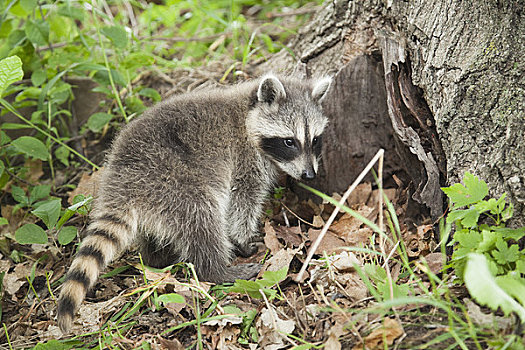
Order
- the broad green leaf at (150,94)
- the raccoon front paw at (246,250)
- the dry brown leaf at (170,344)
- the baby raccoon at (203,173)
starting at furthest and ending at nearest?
the broad green leaf at (150,94) → the raccoon front paw at (246,250) → the baby raccoon at (203,173) → the dry brown leaf at (170,344)

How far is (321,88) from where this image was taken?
4211 mm

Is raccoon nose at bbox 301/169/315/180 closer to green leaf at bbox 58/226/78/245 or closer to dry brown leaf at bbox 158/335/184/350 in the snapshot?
dry brown leaf at bbox 158/335/184/350

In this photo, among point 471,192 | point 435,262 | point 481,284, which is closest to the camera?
point 481,284

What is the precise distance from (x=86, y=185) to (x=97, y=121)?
2.01 ft

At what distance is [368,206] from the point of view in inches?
173

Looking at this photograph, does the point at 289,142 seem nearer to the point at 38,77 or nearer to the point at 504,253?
the point at 504,253

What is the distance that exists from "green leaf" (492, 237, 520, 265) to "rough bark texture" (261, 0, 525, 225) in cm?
37

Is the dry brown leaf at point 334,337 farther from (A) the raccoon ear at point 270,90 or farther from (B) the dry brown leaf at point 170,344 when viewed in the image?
(A) the raccoon ear at point 270,90

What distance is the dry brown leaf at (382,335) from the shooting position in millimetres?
2584

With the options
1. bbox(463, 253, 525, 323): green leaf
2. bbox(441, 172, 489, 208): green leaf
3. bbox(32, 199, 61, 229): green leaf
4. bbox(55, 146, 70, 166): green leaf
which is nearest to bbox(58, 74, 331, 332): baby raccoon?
bbox(32, 199, 61, 229): green leaf

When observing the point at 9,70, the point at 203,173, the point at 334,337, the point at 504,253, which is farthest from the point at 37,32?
the point at 504,253

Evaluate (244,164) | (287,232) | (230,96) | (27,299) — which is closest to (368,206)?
(287,232)

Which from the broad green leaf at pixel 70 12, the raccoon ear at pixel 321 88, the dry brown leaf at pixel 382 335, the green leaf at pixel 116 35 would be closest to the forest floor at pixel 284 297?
the dry brown leaf at pixel 382 335

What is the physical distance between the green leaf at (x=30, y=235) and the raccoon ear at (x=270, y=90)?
1.99 metres
